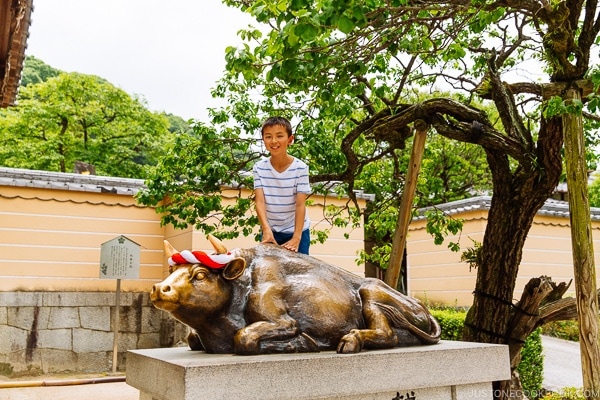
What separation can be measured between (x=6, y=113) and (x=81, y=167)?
864cm

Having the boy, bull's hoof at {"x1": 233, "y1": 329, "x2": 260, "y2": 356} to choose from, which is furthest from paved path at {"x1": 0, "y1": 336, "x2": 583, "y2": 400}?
bull's hoof at {"x1": 233, "y1": 329, "x2": 260, "y2": 356}

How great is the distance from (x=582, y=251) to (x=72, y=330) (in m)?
8.69

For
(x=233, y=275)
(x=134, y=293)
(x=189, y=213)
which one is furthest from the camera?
(x=134, y=293)

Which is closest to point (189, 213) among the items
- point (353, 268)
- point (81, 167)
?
point (353, 268)

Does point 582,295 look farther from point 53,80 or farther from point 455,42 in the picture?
point 53,80

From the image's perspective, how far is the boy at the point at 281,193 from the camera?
3.60 meters

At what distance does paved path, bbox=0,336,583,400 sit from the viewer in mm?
7461

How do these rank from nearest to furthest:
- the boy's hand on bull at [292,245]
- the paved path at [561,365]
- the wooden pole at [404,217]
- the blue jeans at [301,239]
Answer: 1. the boy's hand on bull at [292,245]
2. the blue jeans at [301,239]
3. the wooden pole at [404,217]
4. the paved path at [561,365]

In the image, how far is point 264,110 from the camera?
6652 millimetres

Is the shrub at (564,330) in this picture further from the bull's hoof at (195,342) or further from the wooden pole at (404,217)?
the bull's hoof at (195,342)

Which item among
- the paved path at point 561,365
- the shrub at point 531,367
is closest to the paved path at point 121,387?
the paved path at point 561,365

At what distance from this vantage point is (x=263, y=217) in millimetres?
3617

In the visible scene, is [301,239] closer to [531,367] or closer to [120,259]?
[531,367]

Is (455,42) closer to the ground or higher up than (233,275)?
higher up
